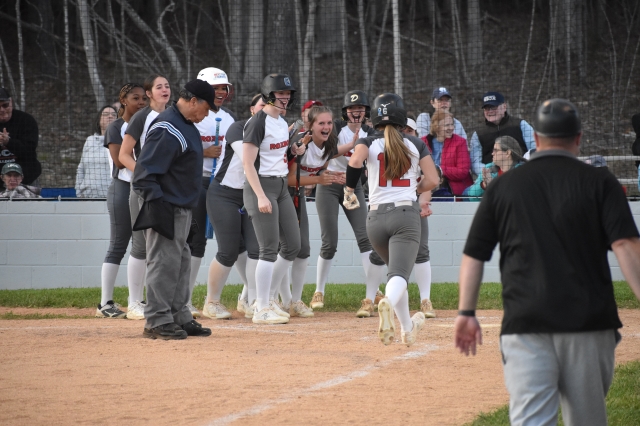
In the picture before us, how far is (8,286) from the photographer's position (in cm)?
1223

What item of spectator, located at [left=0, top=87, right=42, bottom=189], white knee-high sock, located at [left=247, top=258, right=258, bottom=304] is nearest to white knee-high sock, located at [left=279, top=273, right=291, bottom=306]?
white knee-high sock, located at [left=247, top=258, right=258, bottom=304]

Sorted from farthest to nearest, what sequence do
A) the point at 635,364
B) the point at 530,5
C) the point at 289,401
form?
1. the point at 530,5
2. the point at 635,364
3. the point at 289,401

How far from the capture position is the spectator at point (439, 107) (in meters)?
11.5

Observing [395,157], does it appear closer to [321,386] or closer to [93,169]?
[321,386]

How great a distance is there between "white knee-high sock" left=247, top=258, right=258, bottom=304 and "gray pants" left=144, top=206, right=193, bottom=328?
1.38 metres

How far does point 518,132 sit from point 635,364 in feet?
17.9

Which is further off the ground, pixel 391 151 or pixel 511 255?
pixel 391 151

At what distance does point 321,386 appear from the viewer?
5.37 metres

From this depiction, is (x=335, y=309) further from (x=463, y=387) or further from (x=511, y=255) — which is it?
(x=511, y=255)

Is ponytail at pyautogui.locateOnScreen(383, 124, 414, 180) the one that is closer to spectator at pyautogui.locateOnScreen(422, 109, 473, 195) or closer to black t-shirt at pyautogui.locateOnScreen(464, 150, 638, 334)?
black t-shirt at pyautogui.locateOnScreen(464, 150, 638, 334)

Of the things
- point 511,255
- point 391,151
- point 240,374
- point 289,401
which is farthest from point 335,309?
point 511,255

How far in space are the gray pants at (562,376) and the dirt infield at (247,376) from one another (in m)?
1.40

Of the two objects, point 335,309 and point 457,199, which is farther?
point 457,199

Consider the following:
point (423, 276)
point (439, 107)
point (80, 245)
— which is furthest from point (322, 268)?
point (80, 245)
